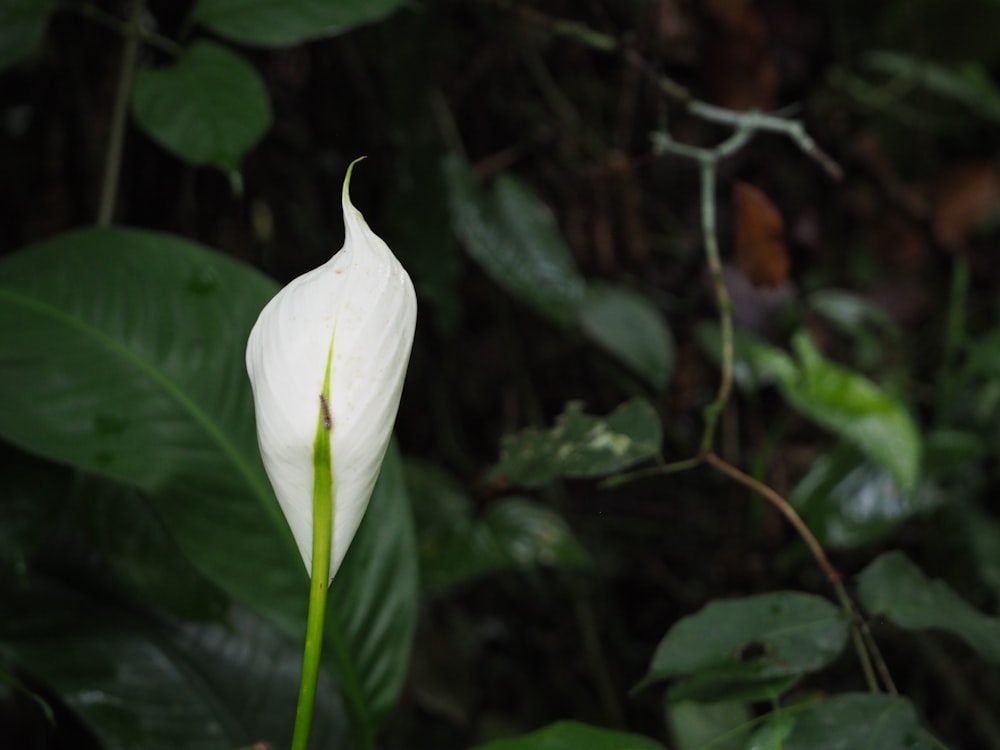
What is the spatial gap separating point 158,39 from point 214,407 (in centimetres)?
30

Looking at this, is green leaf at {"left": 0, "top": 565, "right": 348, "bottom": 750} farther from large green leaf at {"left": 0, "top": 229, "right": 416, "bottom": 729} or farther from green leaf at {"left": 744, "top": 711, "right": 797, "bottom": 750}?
green leaf at {"left": 744, "top": 711, "right": 797, "bottom": 750}

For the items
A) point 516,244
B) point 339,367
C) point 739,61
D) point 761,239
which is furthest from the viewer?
point 739,61

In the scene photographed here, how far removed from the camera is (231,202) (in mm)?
939

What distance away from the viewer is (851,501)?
992mm

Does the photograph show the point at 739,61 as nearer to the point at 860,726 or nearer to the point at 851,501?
the point at 851,501

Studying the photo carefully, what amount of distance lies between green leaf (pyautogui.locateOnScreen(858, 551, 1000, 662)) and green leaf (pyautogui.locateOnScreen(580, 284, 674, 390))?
1.62 ft

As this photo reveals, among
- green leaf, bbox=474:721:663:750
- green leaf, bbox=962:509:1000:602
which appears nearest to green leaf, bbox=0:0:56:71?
green leaf, bbox=474:721:663:750

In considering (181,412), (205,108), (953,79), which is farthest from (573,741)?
(953,79)

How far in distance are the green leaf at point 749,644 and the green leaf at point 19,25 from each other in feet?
1.98

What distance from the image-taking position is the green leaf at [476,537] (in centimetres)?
80

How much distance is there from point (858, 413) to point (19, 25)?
0.81 metres

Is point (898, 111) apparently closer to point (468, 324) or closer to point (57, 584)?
point (468, 324)

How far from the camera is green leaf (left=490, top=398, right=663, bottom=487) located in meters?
0.58

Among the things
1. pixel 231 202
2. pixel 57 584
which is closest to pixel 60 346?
pixel 57 584
